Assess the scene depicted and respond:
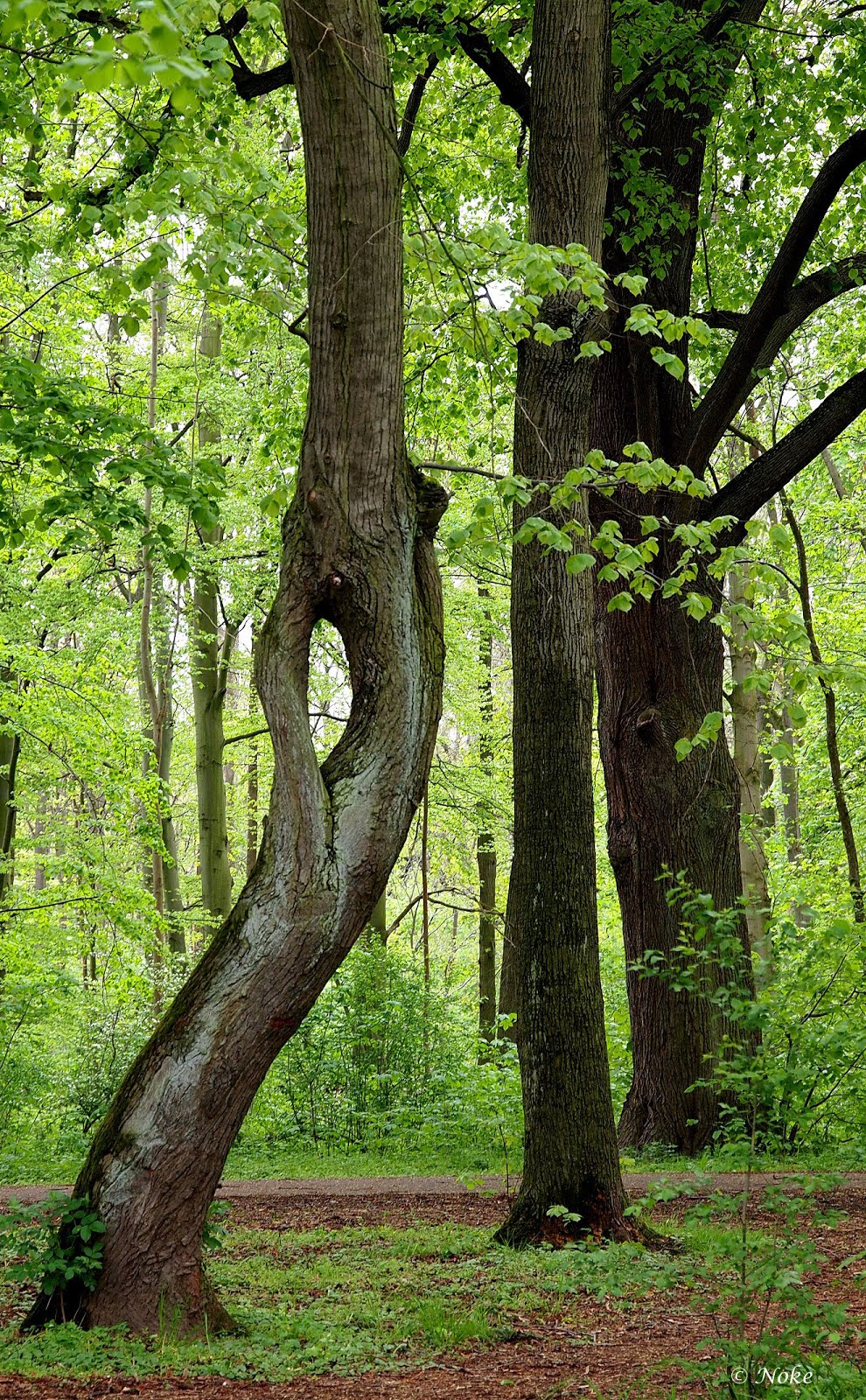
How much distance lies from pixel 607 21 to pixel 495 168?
454 cm

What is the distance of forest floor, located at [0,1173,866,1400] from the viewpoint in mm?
3883

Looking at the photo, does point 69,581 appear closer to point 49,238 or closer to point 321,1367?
point 49,238

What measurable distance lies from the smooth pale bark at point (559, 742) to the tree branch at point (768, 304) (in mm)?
2465

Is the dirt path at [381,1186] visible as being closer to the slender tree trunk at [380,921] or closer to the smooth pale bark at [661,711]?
the smooth pale bark at [661,711]

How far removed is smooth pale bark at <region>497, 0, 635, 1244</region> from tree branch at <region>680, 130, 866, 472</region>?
8.09ft

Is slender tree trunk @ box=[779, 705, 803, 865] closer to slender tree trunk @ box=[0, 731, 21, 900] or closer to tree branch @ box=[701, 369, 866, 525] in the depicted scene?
tree branch @ box=[701, 369, 866, 525]

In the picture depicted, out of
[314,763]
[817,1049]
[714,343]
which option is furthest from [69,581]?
[817,1049]

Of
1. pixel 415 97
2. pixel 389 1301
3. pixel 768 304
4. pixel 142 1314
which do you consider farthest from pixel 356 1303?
pixel 415 97

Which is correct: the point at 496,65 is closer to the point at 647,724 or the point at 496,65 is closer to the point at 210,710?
the point at 647,724

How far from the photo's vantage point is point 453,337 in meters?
6.08

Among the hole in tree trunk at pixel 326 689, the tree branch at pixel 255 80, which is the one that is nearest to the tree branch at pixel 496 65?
the tree branch at pixel 255 80

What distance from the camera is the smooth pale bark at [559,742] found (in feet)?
19.4

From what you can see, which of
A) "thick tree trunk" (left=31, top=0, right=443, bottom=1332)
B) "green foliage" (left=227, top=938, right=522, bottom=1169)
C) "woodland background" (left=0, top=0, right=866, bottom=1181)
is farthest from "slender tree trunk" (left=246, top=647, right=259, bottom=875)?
"thick tree trunk" (left=31, top=0, right=443, bottom=1332)

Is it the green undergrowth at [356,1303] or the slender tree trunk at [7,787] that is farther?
the slender tree trunk at [7,787]
